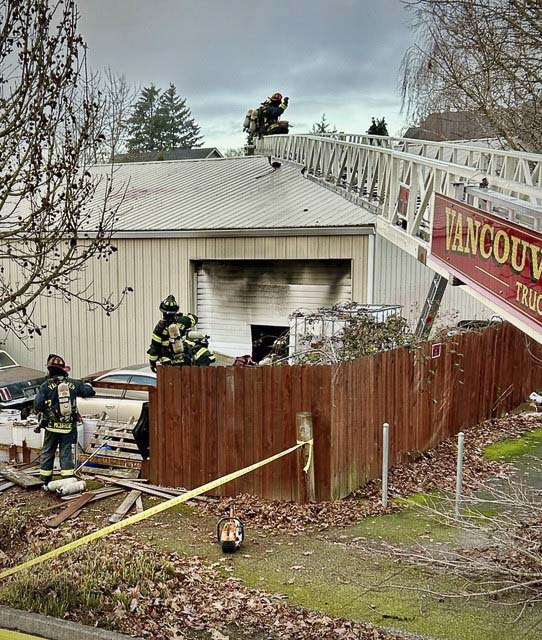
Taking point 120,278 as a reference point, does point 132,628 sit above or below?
below

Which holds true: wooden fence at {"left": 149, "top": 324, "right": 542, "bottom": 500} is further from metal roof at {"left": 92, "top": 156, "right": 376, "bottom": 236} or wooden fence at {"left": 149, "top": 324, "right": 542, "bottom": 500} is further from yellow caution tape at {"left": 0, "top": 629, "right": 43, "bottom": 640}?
metal roof at {"left": 92, "top": 156, "right": 376, "bottom": 236}

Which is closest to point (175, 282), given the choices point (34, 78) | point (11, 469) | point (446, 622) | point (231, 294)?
point (231, 294)

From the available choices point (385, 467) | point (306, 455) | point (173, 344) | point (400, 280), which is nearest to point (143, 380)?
point (173, 344)

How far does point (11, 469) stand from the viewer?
31.5 ft

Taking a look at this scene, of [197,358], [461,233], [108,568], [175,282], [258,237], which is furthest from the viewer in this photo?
[175,282]

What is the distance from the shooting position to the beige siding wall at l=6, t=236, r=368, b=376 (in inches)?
596

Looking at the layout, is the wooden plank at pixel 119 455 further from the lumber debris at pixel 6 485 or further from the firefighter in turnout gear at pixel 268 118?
the firefighter in turnout gear at pixel 268 118

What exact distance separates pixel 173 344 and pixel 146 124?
194 feet

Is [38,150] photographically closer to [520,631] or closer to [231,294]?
[520,631]

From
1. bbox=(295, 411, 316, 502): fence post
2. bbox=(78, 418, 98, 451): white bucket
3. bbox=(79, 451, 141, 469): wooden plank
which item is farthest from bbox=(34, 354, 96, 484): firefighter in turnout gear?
bbox=(295, 411, 316, 502): fence post

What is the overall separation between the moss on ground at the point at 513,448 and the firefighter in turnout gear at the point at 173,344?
4555 mm

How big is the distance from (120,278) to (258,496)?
32.4 ft

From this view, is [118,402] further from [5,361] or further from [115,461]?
[5,361]

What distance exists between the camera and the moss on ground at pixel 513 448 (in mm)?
10781
